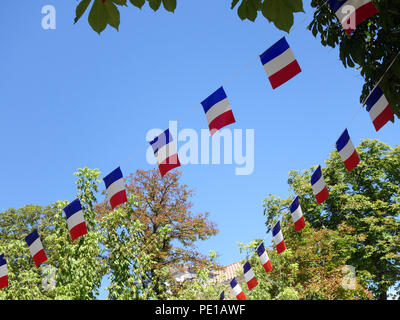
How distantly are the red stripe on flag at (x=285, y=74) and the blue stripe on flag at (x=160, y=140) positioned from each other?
2.24 metres

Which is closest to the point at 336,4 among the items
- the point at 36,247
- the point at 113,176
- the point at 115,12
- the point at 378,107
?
the point at 378,107

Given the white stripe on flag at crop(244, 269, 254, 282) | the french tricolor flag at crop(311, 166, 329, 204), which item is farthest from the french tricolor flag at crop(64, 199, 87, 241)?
the white stripe on flag at crop(244, 269, 254, 282)

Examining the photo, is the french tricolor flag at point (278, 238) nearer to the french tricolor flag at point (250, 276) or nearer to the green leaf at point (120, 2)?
the french tricolor flag at point (250, 276)

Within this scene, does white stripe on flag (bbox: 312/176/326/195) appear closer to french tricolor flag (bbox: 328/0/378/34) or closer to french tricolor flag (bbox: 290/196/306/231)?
french tricolor flag (bbox: 290/196/306/231)

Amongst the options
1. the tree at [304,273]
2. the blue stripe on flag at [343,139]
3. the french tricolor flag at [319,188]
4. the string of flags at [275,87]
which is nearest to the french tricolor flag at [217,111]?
the string of flags at [275,87]

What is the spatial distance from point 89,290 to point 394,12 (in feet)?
32.6

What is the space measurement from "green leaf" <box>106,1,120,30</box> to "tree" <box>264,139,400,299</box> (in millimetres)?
20052

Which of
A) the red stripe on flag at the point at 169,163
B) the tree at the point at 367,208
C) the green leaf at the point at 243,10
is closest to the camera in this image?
the green leaf at the point at 243,10

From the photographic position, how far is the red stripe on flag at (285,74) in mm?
5609

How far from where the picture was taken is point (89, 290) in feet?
33.6

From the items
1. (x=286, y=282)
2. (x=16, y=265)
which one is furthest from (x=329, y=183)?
(x=16, y=265)

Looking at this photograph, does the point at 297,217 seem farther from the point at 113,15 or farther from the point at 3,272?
the point at 113,15

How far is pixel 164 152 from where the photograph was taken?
666 centimetres

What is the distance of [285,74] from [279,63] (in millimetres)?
204
